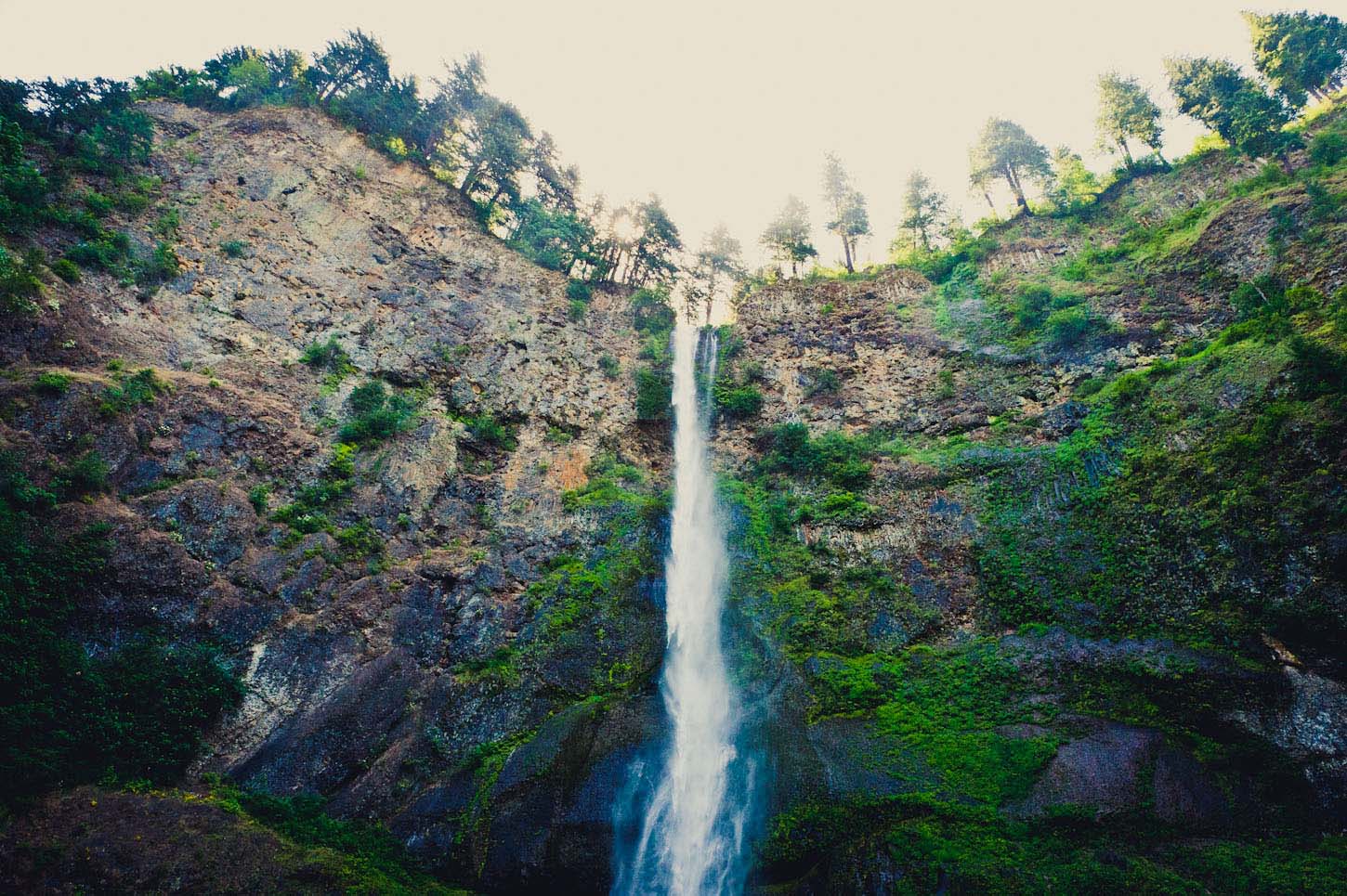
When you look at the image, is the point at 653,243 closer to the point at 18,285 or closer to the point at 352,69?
the point at 352,69

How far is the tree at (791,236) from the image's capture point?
111 feet

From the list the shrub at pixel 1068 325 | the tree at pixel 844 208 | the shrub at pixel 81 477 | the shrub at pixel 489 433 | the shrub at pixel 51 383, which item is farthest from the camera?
the tree at pixel 844 208

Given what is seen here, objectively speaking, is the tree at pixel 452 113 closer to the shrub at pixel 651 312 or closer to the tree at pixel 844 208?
the shrub at pixel 651 312

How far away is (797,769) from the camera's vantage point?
13.1 metres

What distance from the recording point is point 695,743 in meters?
14.7

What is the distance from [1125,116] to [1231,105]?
457 centimetres

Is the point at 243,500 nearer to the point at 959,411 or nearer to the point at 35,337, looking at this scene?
the point at 35,337

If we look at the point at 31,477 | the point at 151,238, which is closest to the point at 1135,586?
the point at 31,477

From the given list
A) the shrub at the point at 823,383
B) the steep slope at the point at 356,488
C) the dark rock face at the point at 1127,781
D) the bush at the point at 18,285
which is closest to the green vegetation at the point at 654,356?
the steep slope at the point at 356,488

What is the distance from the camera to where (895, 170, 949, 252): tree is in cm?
3309

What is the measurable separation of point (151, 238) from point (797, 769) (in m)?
25.6

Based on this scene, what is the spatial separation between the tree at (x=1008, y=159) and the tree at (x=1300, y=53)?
27.1 ft

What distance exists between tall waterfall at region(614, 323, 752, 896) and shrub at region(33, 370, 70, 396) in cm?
1652

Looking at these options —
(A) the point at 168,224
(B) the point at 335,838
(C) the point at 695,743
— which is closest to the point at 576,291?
(A) the point at 168,224
